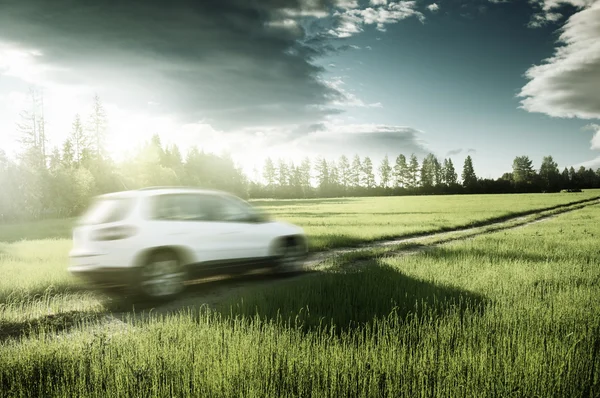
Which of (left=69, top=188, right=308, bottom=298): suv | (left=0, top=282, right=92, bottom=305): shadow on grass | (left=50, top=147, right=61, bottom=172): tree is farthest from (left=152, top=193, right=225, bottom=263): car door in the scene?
(left=50, top=147, right=61, bottom=172): tree

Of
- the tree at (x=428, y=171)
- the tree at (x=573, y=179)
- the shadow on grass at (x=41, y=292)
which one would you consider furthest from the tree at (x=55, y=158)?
the tree at (x=573, y=179)

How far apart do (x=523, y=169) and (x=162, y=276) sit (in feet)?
499

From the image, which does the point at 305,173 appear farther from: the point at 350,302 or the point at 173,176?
the point at 350,302

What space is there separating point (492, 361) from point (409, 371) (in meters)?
0.91

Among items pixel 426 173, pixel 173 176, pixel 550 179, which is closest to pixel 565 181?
pixel 550 179

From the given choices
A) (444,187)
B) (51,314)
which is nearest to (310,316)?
(51,314)

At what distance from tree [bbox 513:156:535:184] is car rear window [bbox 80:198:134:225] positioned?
5437 inches

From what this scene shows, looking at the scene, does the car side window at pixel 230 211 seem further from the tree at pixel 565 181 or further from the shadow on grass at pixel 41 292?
the tree at pixel 565 181

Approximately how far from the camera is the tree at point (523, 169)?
421ft

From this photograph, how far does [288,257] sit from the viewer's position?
33.7 ft

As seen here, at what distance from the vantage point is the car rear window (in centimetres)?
754

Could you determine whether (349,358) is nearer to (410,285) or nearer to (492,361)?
(492,361)

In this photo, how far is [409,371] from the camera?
11.6 ft

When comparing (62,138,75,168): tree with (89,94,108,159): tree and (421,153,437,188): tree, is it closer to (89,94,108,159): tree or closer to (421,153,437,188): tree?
(89,94,108,159): tree
